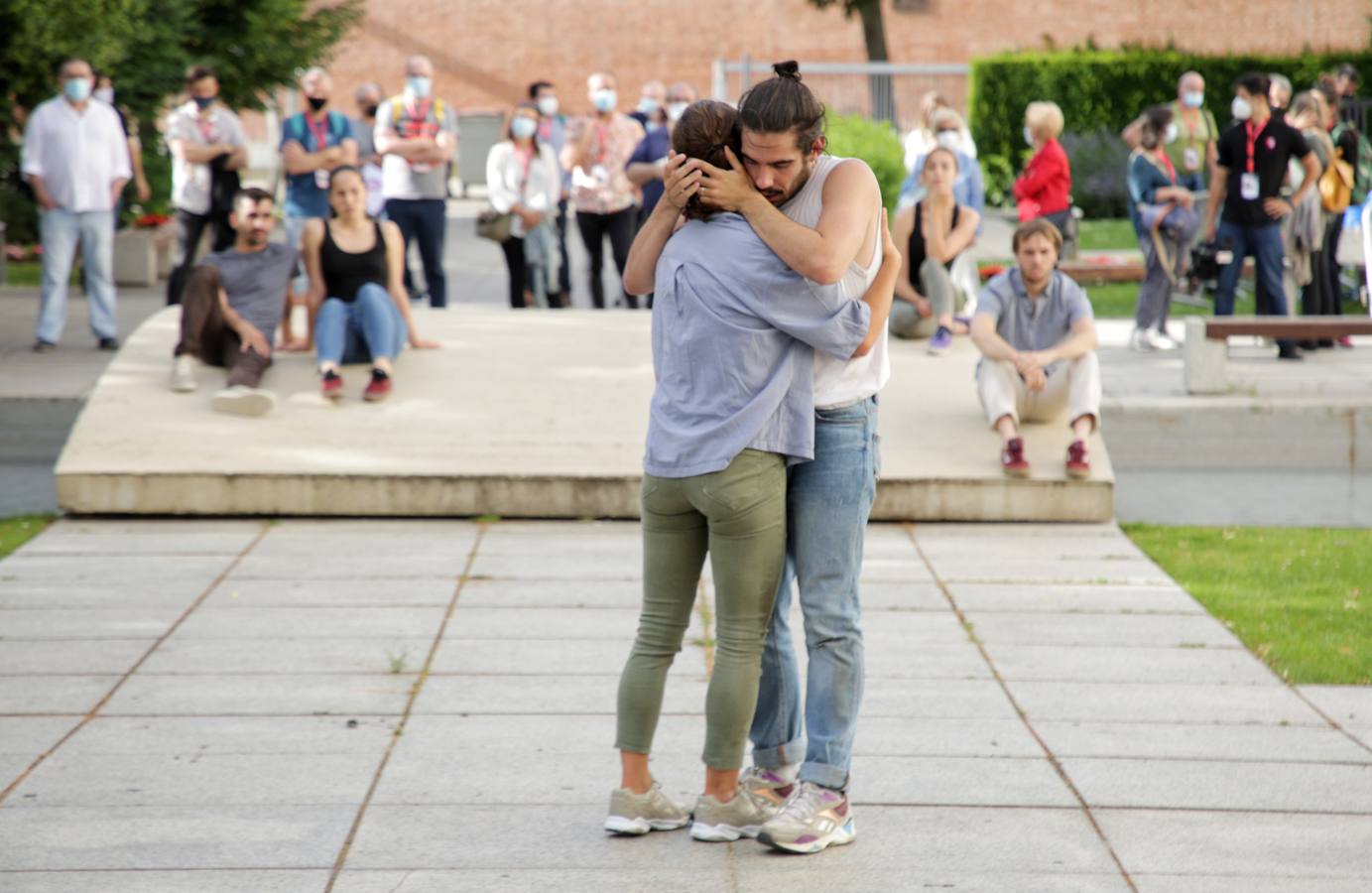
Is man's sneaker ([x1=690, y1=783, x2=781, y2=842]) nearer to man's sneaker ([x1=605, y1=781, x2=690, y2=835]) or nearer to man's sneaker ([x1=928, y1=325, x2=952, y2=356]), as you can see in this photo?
man's sneaker ([x1=605, y1=781, x2=690, y2=835])

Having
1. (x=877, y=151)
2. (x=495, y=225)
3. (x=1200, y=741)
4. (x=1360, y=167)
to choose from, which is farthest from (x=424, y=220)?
(x=1200, y=741)

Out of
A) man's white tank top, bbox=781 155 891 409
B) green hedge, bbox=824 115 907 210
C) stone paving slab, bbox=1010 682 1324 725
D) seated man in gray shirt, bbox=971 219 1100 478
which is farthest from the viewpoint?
Answer: green hedge, bbox=824 115 907 210

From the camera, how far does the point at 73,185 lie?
40.7 ft

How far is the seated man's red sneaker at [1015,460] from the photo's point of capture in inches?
331

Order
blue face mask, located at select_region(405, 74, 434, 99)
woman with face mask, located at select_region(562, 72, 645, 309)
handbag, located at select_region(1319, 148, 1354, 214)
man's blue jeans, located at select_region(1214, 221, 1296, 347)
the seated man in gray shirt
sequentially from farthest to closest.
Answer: blue face mask, located at select_region(405, 74, 434, 99)
woman with face mask, located at select_region(562, 72, 645, 309)
handbag, located at select_region(1319, 148, 1354, 214)
man's blue jeans, located at select_region(1214, 221, 1296, 347)
the seated man in gray shirt

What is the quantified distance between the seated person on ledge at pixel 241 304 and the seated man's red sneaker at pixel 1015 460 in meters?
3.67

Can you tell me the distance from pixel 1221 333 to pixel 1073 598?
13.3 feet

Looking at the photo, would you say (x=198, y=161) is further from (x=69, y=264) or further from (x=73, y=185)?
(x=69, y=264)

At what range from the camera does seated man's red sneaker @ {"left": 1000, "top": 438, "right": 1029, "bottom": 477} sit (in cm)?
840

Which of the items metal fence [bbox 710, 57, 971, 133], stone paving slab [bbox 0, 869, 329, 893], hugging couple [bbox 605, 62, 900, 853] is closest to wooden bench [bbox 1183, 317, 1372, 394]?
hugging couple [bbox 605, 62, 900, 853]

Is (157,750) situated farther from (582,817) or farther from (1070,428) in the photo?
(1070,428)

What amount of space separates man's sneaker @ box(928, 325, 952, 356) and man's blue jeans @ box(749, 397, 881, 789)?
20.9 feet

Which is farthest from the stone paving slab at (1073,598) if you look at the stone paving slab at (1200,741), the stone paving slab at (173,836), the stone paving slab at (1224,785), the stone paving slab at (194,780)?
the stone paving slab at (173,836)

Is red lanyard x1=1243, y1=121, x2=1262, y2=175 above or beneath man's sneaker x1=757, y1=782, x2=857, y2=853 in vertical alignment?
above
